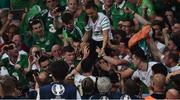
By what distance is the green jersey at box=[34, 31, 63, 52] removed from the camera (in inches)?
412

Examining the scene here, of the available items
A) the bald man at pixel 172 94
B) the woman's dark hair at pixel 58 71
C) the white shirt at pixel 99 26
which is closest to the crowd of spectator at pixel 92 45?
the white shirt at pixel 99 26

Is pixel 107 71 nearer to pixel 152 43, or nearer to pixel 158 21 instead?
pixel 152 43

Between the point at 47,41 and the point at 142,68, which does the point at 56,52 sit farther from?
the point at 142,68

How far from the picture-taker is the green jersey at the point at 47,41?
1045cm

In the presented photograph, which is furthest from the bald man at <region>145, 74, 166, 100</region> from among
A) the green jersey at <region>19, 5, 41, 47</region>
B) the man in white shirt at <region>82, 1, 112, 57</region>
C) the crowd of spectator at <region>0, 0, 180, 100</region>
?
the green jersey at <region>19, 5, 41, 47</region>

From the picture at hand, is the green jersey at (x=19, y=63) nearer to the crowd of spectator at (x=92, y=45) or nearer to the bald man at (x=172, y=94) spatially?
the crowd of spectator at (x=92, y=45)

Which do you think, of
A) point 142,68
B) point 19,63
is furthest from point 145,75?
point 19,63

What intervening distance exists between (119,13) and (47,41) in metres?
1.61

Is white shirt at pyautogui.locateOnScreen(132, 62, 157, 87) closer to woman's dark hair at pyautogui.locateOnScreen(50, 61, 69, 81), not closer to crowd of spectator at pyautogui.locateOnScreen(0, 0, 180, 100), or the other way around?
crowd of spectator at pyautogui.locateOnScreen(0, 0, 180, 100)

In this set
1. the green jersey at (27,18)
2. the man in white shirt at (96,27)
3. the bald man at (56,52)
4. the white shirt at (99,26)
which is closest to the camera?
the bald man at (56,52)

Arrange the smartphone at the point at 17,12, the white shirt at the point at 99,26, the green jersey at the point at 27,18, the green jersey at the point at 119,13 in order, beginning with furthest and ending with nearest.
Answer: the smartphone at the point at 17,12 → the green jersey at the point at 27,18 → the green jersey at the point at 119,13 → the white shirt at the point at 99,26

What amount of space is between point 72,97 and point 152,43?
300 cm

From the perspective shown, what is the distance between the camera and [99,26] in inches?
413

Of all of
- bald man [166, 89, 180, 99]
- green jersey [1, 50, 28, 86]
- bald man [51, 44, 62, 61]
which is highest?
bald man [166, 89, 180, 99]
